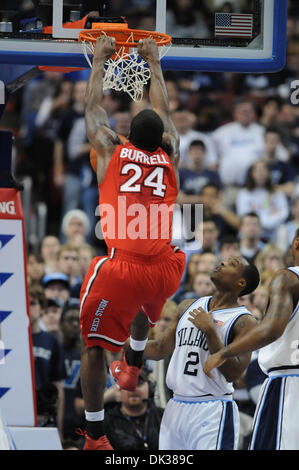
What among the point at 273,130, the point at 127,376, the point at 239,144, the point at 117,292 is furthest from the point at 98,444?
the point at 273,130

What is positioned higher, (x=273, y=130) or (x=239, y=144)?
(x=273, y=130)

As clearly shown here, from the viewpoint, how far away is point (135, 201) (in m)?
6.16

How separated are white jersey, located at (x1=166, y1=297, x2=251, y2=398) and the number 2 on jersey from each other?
1086 millimetres

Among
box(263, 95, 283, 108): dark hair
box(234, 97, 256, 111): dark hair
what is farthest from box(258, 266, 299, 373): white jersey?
box(263, 95, 283, 108): dark hair

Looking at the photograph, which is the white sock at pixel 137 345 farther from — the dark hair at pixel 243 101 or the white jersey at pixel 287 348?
the dark hair at pixel 243 101

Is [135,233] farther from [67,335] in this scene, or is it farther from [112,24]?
[67,335]

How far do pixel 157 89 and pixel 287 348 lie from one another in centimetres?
214

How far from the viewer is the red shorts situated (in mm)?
6125

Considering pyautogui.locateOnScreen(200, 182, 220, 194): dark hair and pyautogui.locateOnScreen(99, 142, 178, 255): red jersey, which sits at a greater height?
pyautogui.locateOnScreen(99, 142, 178, 255): red jersey

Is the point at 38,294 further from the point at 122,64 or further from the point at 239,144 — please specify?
the point at 239,144

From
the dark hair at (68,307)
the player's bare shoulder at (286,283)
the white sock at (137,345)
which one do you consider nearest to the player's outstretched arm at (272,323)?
the player's bare shoulder at (286,283)

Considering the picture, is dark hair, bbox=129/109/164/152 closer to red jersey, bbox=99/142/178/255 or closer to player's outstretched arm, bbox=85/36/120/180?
red jersey, bbox=99/142/178/255

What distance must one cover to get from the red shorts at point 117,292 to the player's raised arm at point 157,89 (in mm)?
839

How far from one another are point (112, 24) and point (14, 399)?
123 inches
